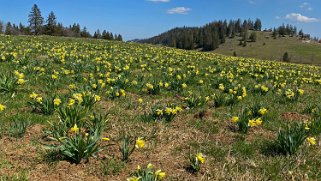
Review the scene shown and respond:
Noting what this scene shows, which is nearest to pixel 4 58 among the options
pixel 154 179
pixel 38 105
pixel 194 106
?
pixel 38 105

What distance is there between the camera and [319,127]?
6984 millimetres

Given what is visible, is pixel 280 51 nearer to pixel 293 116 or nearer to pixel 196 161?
pixel 293 116

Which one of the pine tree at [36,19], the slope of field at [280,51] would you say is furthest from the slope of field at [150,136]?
the slope of field at [280,51]

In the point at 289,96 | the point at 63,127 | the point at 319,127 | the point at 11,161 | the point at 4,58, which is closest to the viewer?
the point at 11,161

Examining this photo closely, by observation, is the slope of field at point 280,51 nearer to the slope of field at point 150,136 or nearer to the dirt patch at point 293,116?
the dirt patch at point 293,116

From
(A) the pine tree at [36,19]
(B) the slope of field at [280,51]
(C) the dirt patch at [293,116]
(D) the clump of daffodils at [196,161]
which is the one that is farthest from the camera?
(B) the slope of field at [280,51]

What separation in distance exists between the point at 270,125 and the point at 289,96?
2.87 metres

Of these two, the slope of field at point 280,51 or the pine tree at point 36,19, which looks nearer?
the pine tree at point 36,19

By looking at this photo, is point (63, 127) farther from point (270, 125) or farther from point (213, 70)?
point (213, 70)

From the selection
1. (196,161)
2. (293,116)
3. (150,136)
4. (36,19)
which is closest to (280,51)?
(36,19)

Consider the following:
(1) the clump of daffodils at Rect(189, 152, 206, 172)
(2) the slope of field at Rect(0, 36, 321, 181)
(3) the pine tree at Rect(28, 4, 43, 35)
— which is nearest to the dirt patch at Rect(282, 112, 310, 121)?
(2) the slope of field at Rect(0, 36, 321, 181)

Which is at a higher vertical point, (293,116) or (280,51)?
(280,51)

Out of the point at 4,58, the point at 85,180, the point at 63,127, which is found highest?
the point at 4,58

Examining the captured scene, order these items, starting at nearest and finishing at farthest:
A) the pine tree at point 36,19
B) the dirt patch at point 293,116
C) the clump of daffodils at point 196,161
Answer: the clump of daffodils at point 196,161 → the dirt patch at point 293,116 → the pine tree at point 36,19
